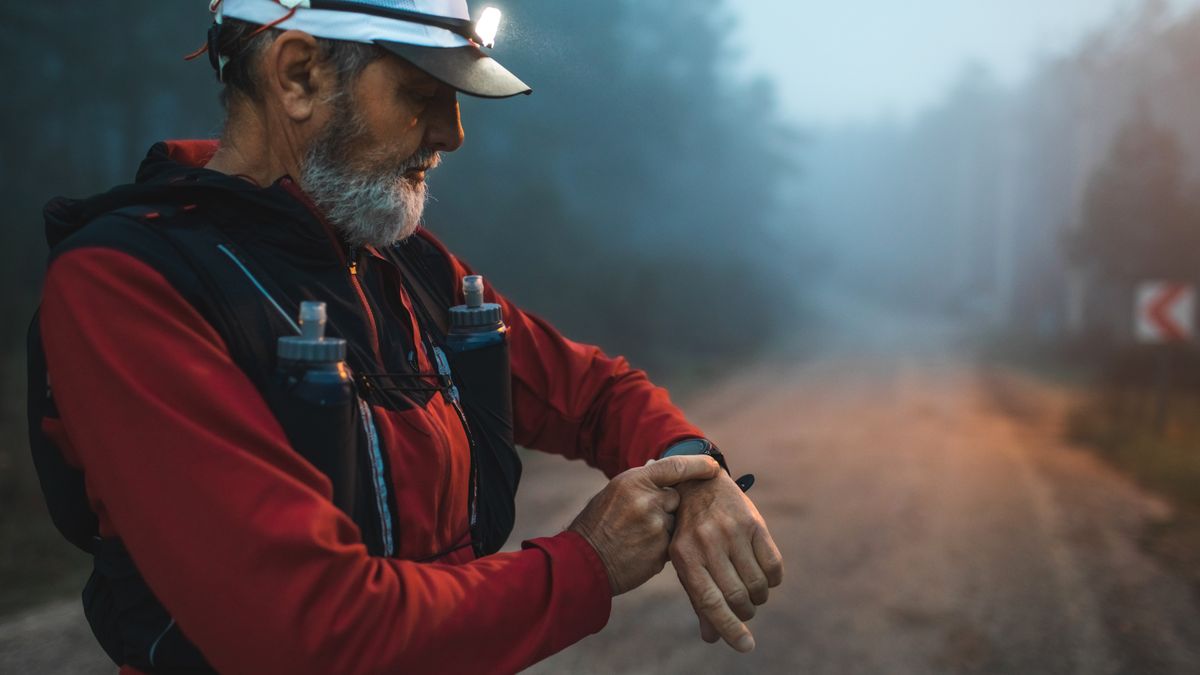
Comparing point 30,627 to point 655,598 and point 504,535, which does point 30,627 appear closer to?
point 655,598

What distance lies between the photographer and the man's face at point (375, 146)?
175 cm

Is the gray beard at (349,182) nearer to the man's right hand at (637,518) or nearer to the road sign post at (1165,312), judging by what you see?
the man's right hand at (637,518)

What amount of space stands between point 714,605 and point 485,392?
0.64 m

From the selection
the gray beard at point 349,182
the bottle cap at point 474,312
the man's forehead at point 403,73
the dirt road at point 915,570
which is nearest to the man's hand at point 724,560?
the bottle cap at point 474,312

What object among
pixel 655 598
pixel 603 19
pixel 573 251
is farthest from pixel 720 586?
pixel 573 251

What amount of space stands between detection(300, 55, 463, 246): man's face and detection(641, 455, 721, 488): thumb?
70 cm

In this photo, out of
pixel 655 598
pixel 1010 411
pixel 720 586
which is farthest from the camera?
pixel 1010 411

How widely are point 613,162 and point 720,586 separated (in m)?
19.9

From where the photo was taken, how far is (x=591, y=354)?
7.93 ft

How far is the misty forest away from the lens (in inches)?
368

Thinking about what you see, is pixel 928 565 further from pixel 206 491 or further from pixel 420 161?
pixel 206 491

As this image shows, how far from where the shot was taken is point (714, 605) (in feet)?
5.81

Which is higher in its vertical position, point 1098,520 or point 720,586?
point 720,586

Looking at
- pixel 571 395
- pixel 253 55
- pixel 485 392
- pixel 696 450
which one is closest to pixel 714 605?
pixel 696 450
